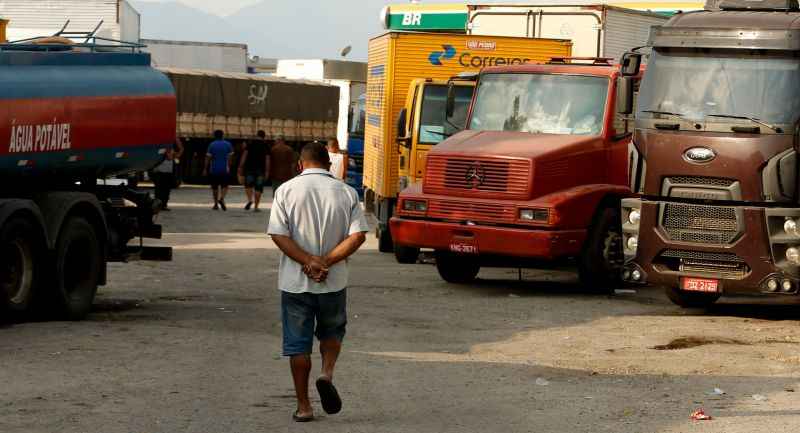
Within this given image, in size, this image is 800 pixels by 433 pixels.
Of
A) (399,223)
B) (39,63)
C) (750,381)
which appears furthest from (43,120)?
(750,381)

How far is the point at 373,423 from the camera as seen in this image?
9.89 meters

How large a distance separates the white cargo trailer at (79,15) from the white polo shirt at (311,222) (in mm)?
28913

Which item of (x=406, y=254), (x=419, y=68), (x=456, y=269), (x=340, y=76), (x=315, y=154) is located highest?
(x=419, y=68)

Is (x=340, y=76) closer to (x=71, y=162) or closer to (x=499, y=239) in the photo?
(x=499, y=239)

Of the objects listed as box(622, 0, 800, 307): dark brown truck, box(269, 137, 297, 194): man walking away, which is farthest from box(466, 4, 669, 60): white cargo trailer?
box(269, 137, 297, 194): man walking away

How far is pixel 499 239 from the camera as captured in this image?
18.3 metres

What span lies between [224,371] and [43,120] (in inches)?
162

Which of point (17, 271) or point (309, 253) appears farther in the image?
point (17, 271)

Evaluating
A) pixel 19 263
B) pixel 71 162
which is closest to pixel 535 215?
pixel 71 162

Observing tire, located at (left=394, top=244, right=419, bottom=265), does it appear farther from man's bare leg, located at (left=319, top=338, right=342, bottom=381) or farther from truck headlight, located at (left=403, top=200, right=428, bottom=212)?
man's bare leg, located at (left=319, top=338, right=342, bottom=381)

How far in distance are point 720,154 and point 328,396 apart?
305 inches

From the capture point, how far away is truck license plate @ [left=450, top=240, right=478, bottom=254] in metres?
18.5

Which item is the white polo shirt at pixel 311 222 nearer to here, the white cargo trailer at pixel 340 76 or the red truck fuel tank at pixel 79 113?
the red truck fuel tank at pixel 79 113

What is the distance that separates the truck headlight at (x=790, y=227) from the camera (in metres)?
16.1
